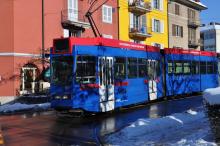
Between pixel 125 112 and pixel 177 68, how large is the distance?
8.74 m

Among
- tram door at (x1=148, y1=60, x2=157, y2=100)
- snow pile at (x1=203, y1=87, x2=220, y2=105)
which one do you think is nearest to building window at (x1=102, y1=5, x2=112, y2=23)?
tram door at (x1=148, y1=60, x2=157, y2=100)

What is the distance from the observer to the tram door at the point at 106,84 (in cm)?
1848

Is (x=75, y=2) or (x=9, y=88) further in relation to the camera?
(x=75, y=2)

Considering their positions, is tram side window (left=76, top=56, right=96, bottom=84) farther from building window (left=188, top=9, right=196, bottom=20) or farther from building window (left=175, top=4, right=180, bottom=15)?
building window (left=188, top=9, right=196, bottom=20)

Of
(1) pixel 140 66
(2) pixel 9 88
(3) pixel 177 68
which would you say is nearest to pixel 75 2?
(2) pixel 9 88

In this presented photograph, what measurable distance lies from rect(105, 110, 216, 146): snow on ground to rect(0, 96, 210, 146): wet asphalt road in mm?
710

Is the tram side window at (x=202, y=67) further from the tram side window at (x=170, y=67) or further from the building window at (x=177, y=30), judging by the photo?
the building window at (x=177, y=30)

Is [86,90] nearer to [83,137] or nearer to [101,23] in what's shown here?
[83,137]

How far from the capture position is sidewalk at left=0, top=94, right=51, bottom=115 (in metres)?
23.9

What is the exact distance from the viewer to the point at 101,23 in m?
40.9

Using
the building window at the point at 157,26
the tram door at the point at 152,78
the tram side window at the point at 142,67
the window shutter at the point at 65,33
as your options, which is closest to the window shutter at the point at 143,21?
the building window at the point at 157,26

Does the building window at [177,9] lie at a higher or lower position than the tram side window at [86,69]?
higher

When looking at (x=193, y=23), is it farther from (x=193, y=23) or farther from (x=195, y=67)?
(x=195, y=67)

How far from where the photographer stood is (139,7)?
46344mm
